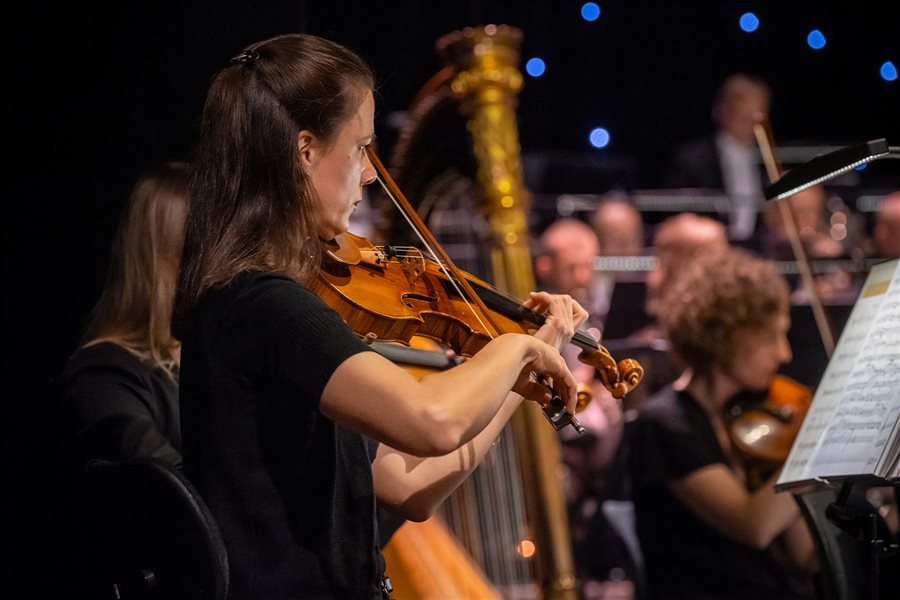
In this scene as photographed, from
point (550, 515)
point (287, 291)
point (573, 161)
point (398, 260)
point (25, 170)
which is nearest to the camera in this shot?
point (287, 291)

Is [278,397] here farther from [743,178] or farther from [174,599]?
[743,178]

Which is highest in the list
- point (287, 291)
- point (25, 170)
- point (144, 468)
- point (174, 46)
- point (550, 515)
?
point (174, 46)

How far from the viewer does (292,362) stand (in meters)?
1.44

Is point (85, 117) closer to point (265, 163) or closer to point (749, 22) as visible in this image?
point (265, 163)

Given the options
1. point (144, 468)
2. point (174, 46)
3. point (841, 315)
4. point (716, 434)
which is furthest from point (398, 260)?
point (841, 315)

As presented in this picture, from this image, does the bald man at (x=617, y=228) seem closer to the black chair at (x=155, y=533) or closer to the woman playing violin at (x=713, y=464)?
the woman playing violin at (x=713, y=464)

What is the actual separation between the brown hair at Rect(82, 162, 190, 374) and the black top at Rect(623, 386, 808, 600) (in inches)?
51.5

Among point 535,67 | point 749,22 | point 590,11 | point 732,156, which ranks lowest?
point 732,156

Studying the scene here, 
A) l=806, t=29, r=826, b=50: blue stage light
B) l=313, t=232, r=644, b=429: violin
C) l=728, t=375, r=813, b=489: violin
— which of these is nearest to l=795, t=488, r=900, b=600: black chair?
l=313, t=232, r=644, b=429: violin

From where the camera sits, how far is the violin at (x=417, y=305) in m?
1.61

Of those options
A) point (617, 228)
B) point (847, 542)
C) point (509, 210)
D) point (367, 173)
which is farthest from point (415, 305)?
point (617, 228)

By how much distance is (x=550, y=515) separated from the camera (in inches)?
105

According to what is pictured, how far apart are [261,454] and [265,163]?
0.41 m

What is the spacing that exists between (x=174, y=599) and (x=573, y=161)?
381cm
